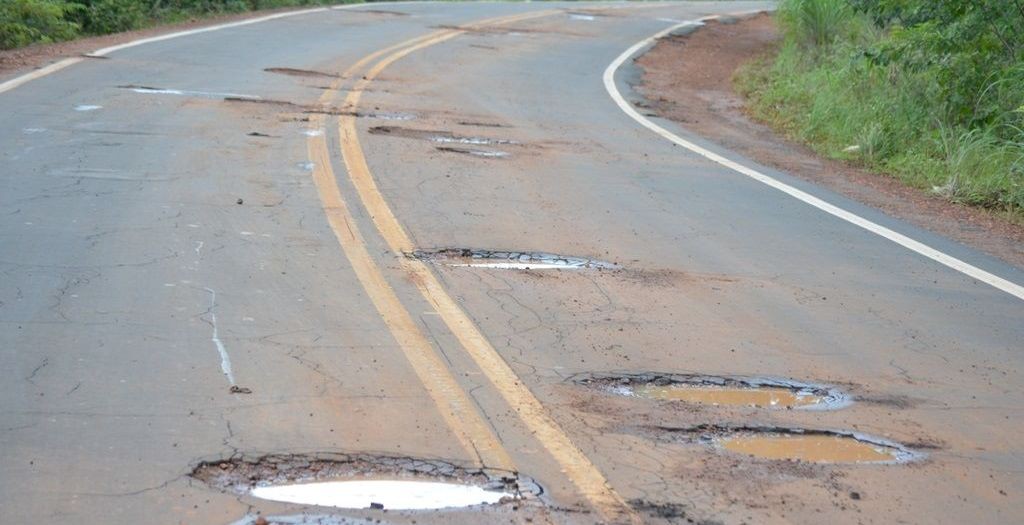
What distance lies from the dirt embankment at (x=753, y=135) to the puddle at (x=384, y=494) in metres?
6.30

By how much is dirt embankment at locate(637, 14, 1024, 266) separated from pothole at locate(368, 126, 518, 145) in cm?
286

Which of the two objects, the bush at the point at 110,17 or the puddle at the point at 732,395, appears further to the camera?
the bush at the point at 110,17

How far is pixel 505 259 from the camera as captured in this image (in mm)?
8727

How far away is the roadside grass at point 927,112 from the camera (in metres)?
13.2

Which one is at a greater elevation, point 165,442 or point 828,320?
point 165,442

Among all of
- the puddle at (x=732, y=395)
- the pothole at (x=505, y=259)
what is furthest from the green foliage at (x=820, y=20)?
the puddle at (x=732, y=395)

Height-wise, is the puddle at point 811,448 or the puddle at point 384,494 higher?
the puddle at point 384,494

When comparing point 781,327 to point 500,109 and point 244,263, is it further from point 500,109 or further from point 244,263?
point 500,109

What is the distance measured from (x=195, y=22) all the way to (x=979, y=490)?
2173 cm

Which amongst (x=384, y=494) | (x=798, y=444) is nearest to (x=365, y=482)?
(x=384, y=494)

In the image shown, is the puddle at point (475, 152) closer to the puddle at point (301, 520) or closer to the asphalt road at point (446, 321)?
the asphalt road at point (446, 321)

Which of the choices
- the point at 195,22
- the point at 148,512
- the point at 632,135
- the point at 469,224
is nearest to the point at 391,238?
the point at 469,224

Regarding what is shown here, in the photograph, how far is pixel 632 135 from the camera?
15016 millimetres

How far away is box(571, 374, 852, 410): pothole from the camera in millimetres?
6211
